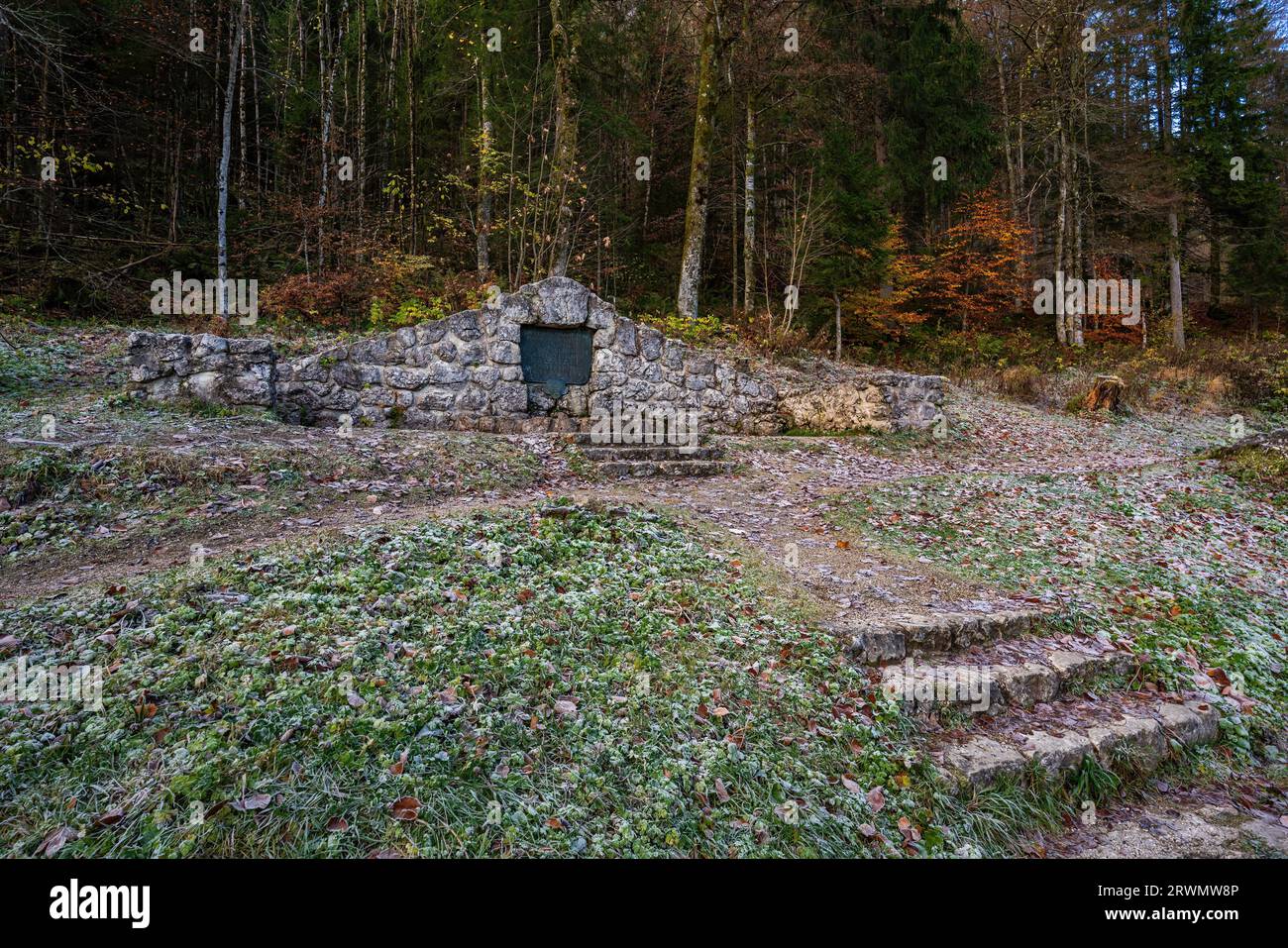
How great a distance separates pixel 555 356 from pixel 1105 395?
12608 millimetres

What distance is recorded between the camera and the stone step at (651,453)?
26.9 feet

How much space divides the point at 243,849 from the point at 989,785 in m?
3.44

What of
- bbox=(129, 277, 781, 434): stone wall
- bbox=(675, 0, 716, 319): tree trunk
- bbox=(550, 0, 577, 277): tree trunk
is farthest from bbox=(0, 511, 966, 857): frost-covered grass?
bbox=(675, 0, 716, 319): tree trunk

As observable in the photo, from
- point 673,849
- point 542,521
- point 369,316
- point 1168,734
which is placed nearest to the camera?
point 673,849

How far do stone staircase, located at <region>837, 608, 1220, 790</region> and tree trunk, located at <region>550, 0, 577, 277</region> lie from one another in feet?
34.9

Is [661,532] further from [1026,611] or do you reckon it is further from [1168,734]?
[1168,734]

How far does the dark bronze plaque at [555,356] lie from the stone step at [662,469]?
234cm

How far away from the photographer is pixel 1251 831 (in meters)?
3.31

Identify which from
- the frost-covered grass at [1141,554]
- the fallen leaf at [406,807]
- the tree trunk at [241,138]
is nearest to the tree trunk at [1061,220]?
the frost-covered grass at [1141,554]

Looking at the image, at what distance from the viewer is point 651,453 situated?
27.7 ft

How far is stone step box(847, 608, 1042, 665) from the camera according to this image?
4070 millimetres

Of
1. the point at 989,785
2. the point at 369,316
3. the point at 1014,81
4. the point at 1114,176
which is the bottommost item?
the point at 989,785
